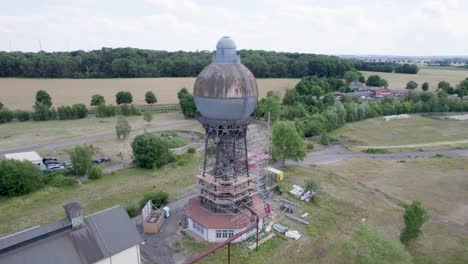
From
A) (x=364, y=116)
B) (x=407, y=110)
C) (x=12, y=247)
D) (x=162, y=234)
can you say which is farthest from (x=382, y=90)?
(x=12, y=247)

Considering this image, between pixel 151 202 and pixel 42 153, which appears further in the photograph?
pixel 42 153

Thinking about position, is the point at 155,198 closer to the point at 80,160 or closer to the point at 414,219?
the point at 80,160

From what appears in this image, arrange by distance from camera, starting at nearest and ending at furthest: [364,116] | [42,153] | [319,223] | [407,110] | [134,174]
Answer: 1. [319,223]
2. [134,174]
3. [42,153]
4. [364,116]
5. [407,110]

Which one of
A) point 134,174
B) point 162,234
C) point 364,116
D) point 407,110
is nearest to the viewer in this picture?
point 162,234

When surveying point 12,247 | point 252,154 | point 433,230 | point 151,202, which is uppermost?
point 252,154

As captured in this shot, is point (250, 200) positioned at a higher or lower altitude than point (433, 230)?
higher

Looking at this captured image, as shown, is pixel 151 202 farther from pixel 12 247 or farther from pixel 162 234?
pixel 12 247

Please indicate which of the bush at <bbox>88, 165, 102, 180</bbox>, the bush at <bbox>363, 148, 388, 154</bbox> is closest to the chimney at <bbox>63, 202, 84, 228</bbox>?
the bush at <bbox>88, 165, 102, 180</bbox>

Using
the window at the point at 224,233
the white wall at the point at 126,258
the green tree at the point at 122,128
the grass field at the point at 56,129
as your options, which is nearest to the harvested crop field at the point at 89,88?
the grass field at the point at 56,129
